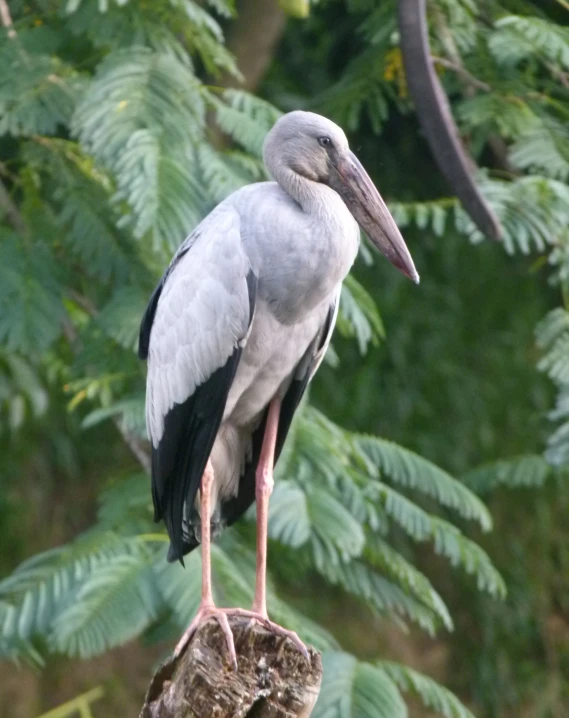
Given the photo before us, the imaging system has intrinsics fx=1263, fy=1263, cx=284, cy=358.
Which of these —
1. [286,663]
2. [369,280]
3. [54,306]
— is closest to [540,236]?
[54,306]

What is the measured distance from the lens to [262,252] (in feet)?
11.3

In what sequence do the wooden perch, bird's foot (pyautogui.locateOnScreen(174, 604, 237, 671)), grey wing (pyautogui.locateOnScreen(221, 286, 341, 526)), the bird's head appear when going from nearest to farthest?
the wooden perch
bird's foot (pyautogui.locateOnScreen(174, 604, 237, 671))
the bird's head
grey wing (pyautogui.locateOnScreen(221, 286, 341, 526))

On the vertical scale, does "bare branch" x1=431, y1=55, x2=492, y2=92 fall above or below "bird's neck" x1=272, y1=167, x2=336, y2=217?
below

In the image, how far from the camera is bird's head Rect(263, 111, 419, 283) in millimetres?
3516

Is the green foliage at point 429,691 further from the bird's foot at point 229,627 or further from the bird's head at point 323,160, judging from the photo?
the bird's head at point 323,160

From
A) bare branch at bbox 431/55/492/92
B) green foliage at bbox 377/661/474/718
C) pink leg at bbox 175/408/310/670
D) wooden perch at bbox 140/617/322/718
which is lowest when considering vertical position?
green foliage at bbox 377/661/474/718

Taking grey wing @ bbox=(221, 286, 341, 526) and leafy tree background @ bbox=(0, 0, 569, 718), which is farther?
leafy tree background @ bbox=(0, 0, 569, 718)

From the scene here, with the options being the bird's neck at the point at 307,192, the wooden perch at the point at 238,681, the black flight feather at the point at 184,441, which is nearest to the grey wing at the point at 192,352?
the black flight feather at the point at 184,441

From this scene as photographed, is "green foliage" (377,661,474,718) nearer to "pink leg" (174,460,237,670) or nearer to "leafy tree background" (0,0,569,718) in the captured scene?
"leafy tree background" (0,0,569,718)

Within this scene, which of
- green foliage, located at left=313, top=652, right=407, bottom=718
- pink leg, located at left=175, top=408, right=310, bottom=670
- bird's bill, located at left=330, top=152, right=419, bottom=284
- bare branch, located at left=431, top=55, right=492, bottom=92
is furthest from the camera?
bare branch, located at left=431, top=55, right=492, bottom=92

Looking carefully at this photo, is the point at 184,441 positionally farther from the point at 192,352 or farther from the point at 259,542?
the point at 259,542

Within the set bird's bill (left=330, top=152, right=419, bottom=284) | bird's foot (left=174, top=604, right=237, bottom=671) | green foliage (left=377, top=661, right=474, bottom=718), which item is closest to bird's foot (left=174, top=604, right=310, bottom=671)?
bird's foot (left=174, top=604, right=237, bottom=671)

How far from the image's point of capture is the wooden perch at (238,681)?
2.79 m

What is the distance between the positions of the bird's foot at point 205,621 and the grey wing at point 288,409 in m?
0.66
